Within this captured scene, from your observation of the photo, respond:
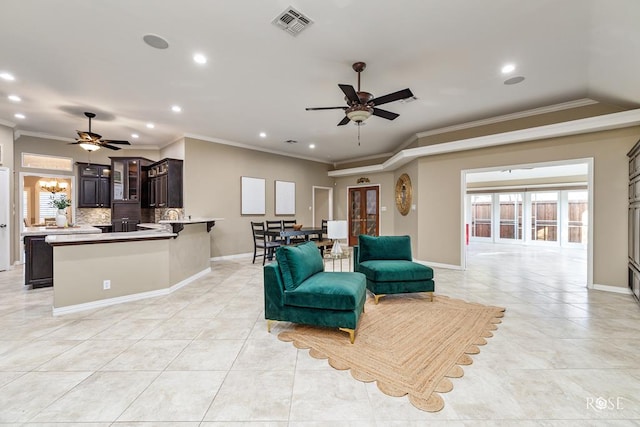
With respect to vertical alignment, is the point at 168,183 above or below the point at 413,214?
above

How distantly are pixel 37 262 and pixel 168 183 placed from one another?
2557 millimetres

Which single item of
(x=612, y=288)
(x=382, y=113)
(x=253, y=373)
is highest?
(x=382, y=113)

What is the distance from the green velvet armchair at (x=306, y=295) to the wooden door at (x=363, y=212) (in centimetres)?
624

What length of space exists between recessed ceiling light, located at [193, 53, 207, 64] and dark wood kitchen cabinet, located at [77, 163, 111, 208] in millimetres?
5457

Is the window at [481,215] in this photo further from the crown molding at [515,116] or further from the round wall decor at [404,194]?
the crown molding at [515,116]

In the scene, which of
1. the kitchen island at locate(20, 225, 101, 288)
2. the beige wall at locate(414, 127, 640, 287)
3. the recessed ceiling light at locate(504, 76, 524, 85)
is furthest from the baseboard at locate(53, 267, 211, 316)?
the recessed ceiling light at locate(504, 76, 524, 85)

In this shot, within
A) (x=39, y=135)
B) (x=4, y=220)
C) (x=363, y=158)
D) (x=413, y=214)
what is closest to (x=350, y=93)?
(x=413, y=214)

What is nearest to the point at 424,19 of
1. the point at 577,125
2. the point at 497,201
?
the point at 577,125

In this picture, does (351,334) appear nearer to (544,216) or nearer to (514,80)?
(514,80)

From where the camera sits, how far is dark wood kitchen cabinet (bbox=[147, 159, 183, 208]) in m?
6.20

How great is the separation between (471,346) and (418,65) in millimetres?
3159

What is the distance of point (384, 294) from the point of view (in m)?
3.63

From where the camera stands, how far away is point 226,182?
22.9 ft

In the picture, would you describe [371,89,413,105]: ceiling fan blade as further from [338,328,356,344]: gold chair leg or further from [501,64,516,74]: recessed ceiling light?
[338,328,356,344]: gold chair leg
